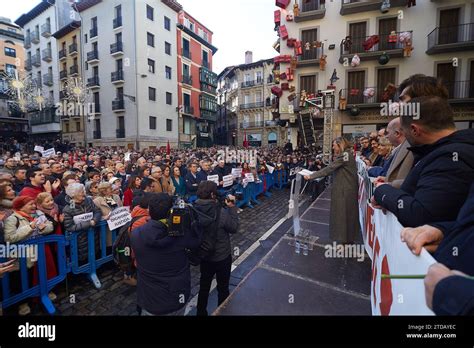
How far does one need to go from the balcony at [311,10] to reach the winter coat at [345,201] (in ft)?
60.9

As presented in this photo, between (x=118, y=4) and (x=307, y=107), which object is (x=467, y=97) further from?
(x=118, y=4)

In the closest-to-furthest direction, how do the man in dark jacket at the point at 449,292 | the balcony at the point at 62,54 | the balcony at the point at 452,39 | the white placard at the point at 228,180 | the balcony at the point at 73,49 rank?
the man in dark jacket at the point at 449,292 → the white placard at the point at 228,180 → the balcony at the point at 452,39 → the balcony at the point at 73,49 → the balcony at the point at 62,54

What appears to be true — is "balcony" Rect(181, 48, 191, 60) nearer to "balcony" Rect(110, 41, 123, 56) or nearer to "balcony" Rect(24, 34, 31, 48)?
"balcony" Rect(110, 41, 123, 56)

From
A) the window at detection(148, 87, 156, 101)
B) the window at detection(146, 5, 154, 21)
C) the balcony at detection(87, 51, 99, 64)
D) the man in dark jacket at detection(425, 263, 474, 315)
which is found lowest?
the man in dark jacket at detection(425, 263, 474, 315)

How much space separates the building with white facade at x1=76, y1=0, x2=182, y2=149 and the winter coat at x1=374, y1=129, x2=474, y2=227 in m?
26.5

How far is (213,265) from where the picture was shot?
299 cm

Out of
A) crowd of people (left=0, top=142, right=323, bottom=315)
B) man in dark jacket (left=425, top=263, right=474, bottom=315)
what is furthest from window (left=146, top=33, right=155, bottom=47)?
man in dark jacket (left=425, top=263, right=474, bottom=315)

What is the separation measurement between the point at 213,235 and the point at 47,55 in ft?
143

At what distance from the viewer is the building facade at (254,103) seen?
130 ft

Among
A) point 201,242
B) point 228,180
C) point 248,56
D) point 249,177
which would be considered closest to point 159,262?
point 201,242

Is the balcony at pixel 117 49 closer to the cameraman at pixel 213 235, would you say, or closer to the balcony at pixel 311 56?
the balcony at pixel 311 56

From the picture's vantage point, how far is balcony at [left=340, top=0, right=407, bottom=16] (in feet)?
54.1

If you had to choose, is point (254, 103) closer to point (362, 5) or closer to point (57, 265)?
point (362, 5)

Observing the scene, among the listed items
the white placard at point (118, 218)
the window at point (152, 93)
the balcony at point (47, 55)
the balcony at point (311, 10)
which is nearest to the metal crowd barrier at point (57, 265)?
the white placard at point (118, 218)
